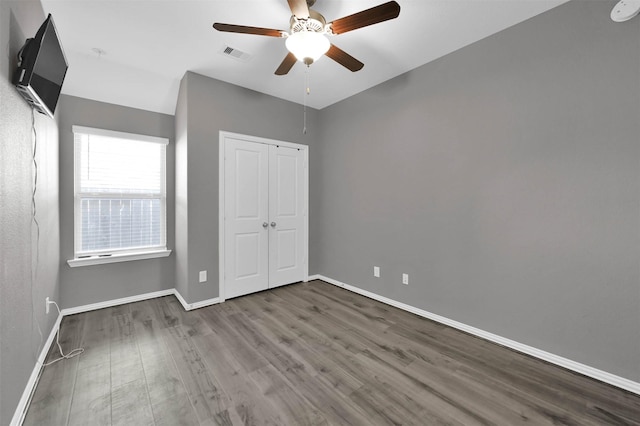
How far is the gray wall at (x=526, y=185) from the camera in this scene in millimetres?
1850

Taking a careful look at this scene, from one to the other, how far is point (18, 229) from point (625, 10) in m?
4.08

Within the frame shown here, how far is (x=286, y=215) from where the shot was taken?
3957 mm

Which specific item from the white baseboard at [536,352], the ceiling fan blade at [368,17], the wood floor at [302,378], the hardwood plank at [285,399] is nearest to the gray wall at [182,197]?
the wood floor at [302,378]

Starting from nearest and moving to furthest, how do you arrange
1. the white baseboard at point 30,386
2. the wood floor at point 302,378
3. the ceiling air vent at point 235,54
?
the white baseboard at point 30,386 < the wood floor at point 302,378 < the ceiling air vent at point 235,54

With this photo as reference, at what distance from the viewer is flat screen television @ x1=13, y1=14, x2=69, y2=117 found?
147 cm

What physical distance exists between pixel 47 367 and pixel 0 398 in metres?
0.94

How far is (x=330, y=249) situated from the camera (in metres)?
4.13

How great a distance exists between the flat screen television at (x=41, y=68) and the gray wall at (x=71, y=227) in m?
1.43

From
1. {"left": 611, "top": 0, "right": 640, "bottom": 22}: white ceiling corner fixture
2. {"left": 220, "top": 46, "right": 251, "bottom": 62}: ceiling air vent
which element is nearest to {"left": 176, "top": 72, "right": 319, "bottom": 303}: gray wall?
{"left": 220, "top": 46, "right": 251, "bottom": 62}: ceiling air vent

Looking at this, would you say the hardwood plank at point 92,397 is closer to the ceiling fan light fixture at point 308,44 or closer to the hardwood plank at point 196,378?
the hardwood plank at point 196,378

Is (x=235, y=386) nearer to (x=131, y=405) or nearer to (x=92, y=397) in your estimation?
(x=131, y=405)

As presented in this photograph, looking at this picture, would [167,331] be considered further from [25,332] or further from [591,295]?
[591,295]

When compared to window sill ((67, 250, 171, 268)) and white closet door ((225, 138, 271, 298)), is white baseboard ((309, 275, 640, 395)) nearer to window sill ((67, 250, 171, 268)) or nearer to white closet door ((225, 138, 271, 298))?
white closet door ((225, 138, 271, 298))

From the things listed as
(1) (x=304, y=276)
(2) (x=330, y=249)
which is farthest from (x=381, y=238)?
(1) (x=304, y=276)
